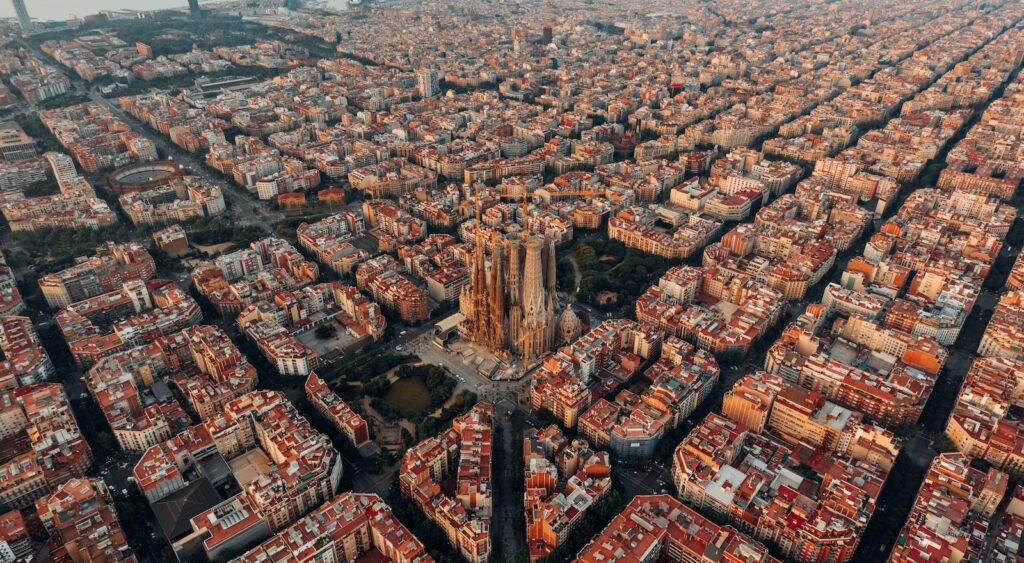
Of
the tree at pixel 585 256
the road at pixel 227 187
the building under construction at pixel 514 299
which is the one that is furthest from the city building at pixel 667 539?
the road at pixel 227 187

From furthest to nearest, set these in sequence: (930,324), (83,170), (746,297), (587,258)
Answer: (83,170)
(587,258)
(746,297)
(930,324)

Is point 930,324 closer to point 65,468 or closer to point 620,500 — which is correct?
point 620,500

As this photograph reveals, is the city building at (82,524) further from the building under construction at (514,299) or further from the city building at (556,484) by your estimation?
the building under construction at (514,299)

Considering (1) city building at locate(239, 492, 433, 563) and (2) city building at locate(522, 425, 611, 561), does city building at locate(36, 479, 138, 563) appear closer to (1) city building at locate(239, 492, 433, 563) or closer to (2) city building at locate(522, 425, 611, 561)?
(1) city building at locate(239, 492, 433, 563)

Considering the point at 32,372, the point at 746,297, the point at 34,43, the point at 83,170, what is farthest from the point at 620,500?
the point at 34,43

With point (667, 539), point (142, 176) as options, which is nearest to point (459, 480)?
point (667, 539)

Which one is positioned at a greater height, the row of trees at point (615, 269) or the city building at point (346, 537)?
the row of trees at point (615, 269)

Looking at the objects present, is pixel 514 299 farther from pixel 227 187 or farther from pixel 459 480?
pixel 227 187
